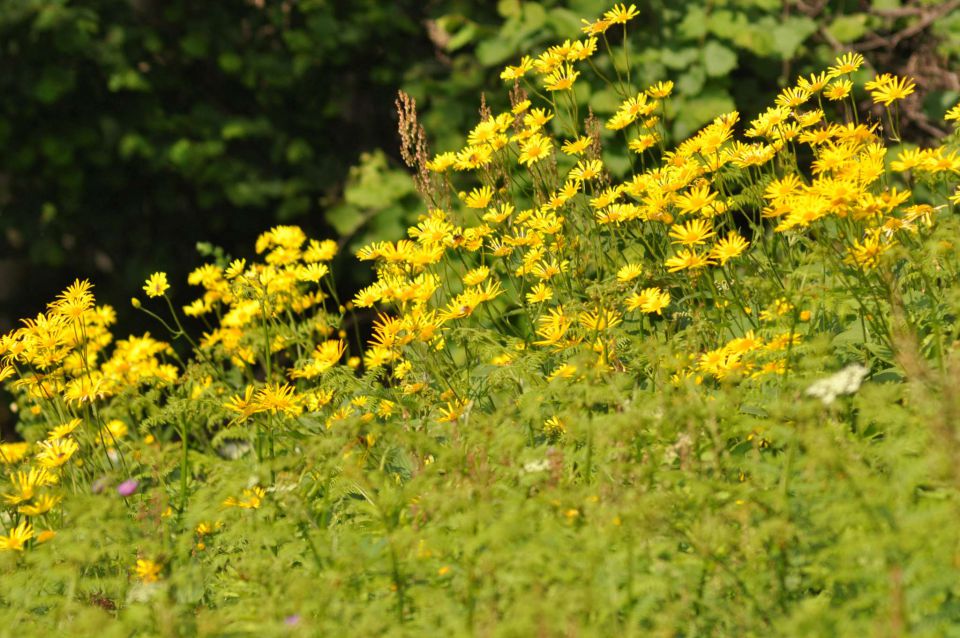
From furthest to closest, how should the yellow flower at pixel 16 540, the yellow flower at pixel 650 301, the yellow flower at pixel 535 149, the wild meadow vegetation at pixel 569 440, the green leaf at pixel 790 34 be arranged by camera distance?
the green leaf at pixel 790 34 → the yellow flower at pixel 535 149 → the yellow flower at pixel 650 301 → the yellow flower at pixel 16 540 → the wild meadow vegetation at pixel 569 440

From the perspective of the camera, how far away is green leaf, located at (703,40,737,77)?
483 cm

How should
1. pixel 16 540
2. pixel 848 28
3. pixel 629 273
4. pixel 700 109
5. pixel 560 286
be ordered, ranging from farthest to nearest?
pixel 848 28 < pixel 700 109 < pixel 560 286 < pixel 629 273 < pixel 16 540

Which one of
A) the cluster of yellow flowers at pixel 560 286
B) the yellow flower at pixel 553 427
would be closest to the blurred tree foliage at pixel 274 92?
the cluster of yellow flowers at pixel 560 286

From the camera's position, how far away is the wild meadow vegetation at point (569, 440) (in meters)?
1.74

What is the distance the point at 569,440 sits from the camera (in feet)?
7.74

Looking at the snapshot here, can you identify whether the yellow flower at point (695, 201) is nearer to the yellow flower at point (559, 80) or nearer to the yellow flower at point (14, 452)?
the yellow flower at point (559, 80)

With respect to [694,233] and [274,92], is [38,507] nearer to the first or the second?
[694,233]

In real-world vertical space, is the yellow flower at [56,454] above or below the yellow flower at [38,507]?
above

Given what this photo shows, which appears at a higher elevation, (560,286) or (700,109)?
(700,109)

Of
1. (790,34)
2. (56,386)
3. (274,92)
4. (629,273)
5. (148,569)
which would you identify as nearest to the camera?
(148,569)

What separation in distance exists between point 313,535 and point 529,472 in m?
0.41

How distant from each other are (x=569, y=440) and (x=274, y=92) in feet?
11.8

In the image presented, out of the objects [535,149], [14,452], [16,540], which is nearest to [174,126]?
[14,452]

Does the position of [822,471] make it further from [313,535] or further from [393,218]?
[393,218]
